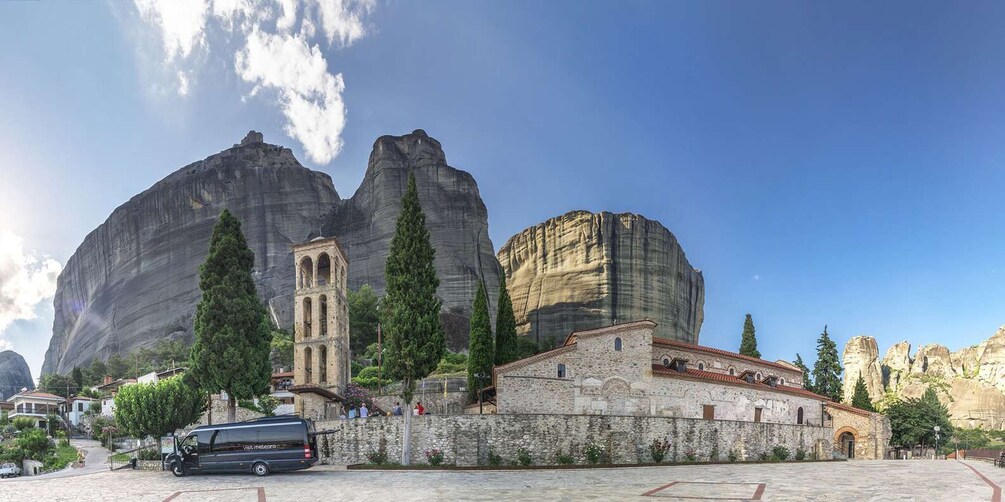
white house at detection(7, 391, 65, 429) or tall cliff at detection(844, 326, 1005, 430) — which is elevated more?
white house at detection(7, 391, 65, 429)

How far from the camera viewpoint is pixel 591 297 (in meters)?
92.1

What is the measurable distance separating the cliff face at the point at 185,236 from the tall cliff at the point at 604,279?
39030 mm

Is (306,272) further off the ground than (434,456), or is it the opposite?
(306,272)

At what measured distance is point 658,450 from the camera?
29.9 m

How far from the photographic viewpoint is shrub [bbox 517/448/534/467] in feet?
90.7

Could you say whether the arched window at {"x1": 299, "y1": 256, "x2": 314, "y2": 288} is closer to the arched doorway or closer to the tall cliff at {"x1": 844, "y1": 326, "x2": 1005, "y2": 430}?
the arched doorway

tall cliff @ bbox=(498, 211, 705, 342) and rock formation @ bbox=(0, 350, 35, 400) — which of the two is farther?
rock formation @ bbox=(0, 350, 35, 400)

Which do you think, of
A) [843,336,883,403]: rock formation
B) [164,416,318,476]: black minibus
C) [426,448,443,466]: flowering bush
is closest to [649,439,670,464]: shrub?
[426,448,443,466]: flowering bush

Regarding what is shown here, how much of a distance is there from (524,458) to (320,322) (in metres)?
25.5

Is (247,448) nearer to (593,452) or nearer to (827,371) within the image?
(593,452)

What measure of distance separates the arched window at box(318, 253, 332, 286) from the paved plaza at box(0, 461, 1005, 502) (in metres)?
26.3

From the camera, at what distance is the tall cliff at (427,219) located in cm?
9712

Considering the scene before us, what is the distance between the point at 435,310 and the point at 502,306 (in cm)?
2115

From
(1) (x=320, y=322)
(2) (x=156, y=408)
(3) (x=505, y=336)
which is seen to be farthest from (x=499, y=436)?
(1) (x=320, y=322)
